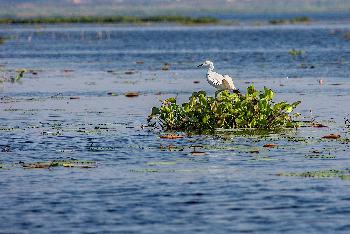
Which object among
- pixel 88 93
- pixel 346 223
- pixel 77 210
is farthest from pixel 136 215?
pixel 88 93

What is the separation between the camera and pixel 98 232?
16.7 m

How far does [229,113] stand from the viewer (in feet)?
93.0

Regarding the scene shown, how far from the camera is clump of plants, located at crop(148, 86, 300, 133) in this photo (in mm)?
28297

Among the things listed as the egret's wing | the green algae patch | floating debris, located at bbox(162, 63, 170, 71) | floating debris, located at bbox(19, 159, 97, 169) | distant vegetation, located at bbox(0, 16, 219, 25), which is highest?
distant vegetation, located at bbox(0, 16, 219, 25)

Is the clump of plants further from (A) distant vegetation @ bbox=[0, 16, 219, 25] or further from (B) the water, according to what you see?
(A) distant vegetation @ bbox=[0, 16, 219, 25]

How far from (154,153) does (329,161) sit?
3809 millimetres

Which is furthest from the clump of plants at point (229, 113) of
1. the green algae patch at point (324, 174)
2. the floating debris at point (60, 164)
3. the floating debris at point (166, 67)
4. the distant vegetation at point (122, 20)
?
the distant vegetation at point (122, 20)

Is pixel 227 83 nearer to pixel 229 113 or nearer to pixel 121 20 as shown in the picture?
pixel 229 113

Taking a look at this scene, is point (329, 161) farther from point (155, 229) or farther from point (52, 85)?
point (52, 85)

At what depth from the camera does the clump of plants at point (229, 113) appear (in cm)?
2830

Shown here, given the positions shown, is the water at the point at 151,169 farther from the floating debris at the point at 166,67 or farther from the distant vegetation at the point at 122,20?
the distant vegetation at the point at 122,20

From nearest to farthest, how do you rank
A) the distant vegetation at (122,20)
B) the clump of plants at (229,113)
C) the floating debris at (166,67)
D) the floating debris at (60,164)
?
the floating debris at (60,164), the clump of plants at (229,113), the floating debris at (166,67), the distant vegetation at (122,20)

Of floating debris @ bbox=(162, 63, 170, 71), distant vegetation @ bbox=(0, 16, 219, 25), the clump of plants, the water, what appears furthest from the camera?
distant vegetation @ bbox=(0, 16, 219, 25)

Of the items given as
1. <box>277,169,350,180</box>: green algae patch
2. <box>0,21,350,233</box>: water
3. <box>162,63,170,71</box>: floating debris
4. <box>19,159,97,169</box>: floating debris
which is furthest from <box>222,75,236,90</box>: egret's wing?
<box>162,63,170,71</box>: floating debris
